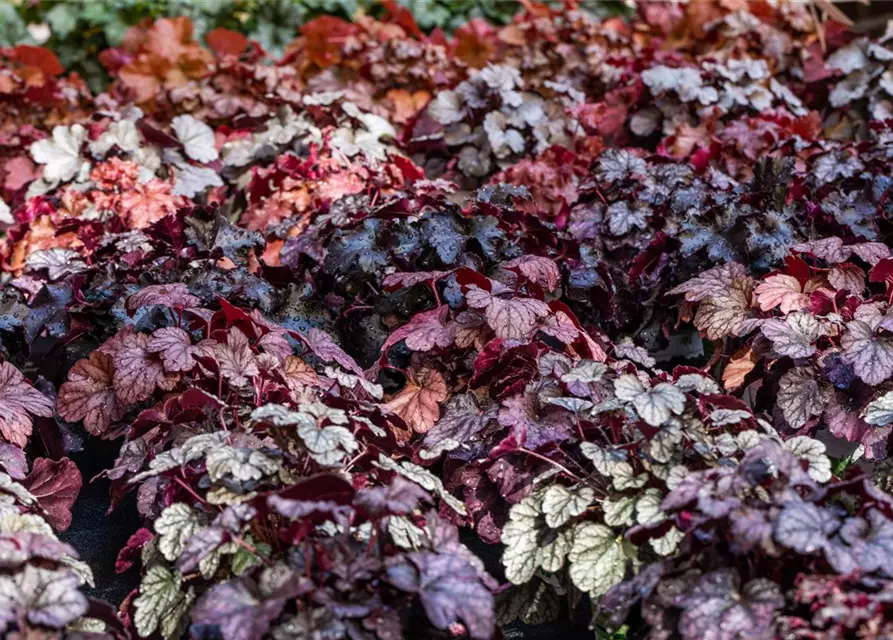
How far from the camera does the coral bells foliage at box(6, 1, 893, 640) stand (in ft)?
4.08

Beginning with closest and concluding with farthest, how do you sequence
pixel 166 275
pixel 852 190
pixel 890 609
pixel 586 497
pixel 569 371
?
1. pixel 890 609
2. pixel 586 497
3. pixel 569 371
4. pixel 166 275
5. pixel 852 190

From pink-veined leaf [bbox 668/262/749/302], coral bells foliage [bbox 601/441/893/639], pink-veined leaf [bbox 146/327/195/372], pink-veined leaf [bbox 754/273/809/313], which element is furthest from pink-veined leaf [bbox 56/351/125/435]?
pink-veined leaf [bbox 754/273/809/313]

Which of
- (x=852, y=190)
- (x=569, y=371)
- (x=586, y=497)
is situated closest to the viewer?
(x=586, y=497)

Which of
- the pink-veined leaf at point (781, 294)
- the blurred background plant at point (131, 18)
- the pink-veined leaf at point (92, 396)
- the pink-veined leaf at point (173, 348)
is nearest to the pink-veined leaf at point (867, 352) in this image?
the pink-veined leaf at point (781, 294)

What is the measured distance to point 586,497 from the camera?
1.46 meters

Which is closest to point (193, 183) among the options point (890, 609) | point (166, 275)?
point (166, 275)

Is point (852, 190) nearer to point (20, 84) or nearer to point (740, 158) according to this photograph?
point (740, 158)

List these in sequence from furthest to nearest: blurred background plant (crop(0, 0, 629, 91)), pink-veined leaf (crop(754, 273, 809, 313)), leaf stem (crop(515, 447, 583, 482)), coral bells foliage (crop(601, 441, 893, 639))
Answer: blurred background plant (crop(0, 0, 629, 91)) < pink-veined leaf (crop(754, 273, 809, 313)) < leaf stem (crop(515, 447, 583, 482)) < coral bells foliage (crop(601, 441, 893, 639))

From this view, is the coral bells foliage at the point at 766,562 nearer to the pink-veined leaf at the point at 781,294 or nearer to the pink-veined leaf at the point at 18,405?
the pink-veined leaf at the point at 781,294

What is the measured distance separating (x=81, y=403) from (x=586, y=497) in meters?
0.96

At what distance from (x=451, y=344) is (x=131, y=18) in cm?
294

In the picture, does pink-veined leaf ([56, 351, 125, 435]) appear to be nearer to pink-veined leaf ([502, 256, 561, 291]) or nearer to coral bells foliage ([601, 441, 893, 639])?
pink-veined leaf ([502, 256, 561, 291])

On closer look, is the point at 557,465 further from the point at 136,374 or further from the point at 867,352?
the point at 136,374

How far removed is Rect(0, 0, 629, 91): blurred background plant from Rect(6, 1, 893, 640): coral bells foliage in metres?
0.72
